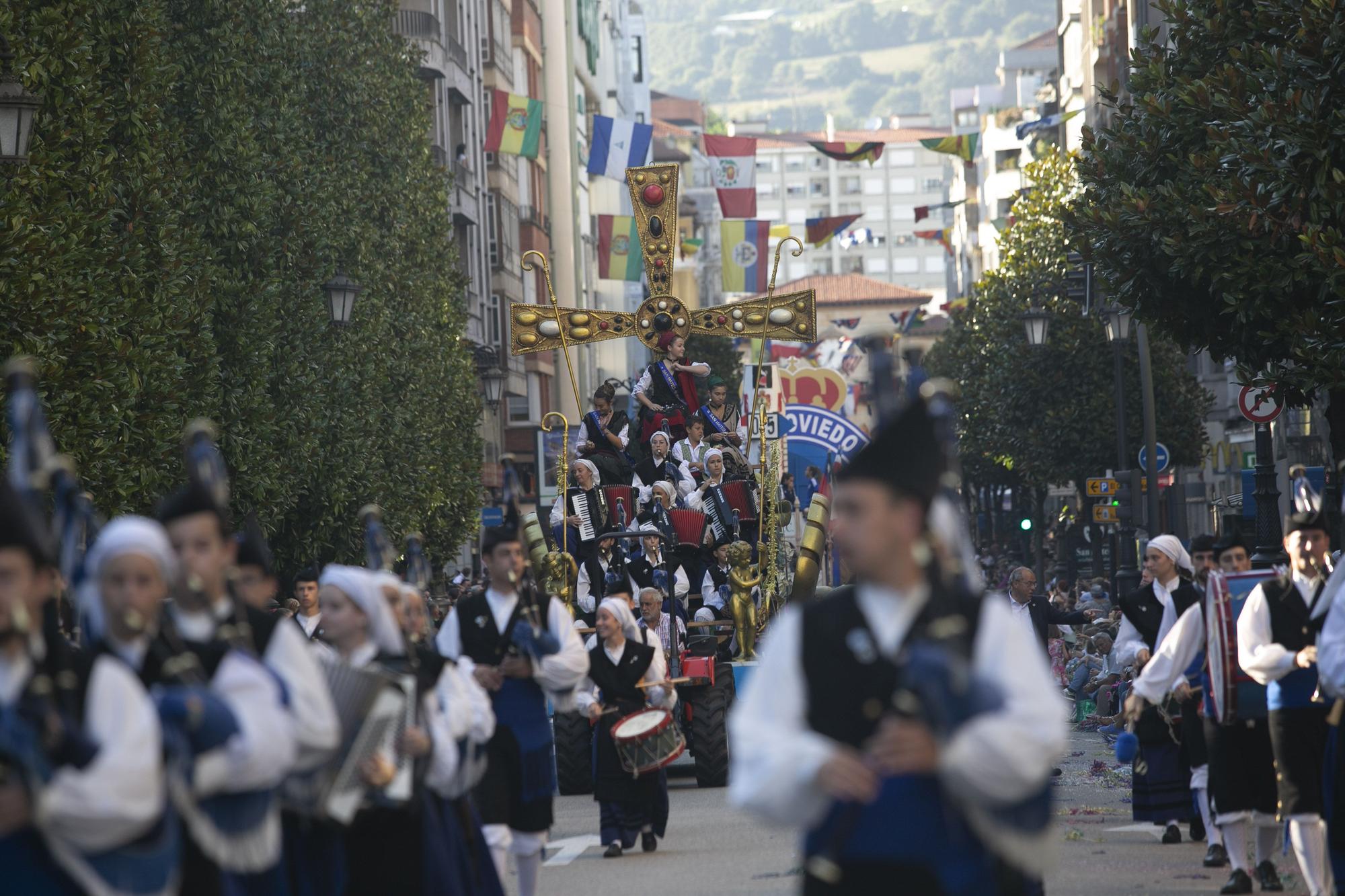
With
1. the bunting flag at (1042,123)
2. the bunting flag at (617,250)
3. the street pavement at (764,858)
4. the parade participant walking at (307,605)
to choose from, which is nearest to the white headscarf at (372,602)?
the street pavement at (764,858)

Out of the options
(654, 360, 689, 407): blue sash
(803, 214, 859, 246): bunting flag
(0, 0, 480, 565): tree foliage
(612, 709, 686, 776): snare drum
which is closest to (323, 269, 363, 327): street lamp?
(0, 0, 480, 565): tree foliage

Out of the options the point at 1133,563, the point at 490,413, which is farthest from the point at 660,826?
the point at 490,413

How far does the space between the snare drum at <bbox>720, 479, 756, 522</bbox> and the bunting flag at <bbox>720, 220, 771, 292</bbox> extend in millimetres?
23414

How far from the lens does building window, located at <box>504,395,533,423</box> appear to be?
208 ft

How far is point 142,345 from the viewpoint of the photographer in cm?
1789

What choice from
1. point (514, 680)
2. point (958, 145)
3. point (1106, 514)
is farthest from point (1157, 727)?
point (958, 145)

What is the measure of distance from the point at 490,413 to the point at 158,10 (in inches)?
1440

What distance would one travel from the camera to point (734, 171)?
48.4 metres

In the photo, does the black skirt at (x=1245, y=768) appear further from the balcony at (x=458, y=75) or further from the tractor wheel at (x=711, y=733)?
the balcony at (x=458, y=75)

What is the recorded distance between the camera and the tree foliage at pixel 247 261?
1650cm

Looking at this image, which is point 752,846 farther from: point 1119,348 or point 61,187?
point 1119,348

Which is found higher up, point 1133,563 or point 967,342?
point 967,342

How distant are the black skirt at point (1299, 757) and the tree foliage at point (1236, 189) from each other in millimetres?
6001

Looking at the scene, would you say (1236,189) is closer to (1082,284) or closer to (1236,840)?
(1236,840)
